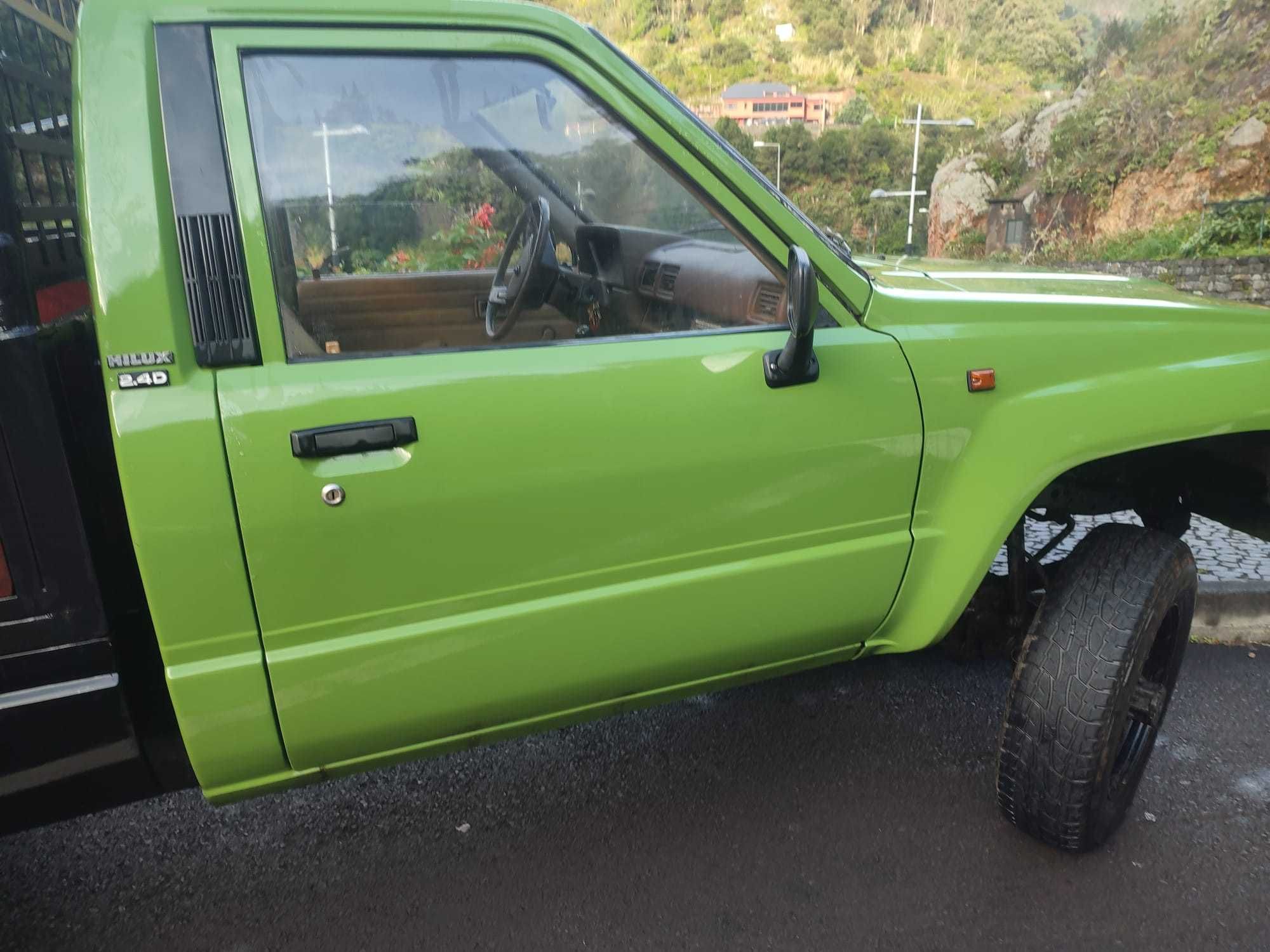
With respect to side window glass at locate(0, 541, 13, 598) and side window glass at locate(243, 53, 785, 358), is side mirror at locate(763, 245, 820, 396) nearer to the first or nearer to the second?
side window glass at locate(243, 53, 785, 358)

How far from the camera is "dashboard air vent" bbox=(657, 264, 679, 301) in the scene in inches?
78.0

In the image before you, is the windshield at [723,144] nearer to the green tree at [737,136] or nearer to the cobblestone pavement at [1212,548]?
the cobblestone pavement at [1212,548]

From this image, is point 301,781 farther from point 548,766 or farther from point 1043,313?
point 1043,313

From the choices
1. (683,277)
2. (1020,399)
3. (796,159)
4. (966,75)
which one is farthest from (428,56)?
(966,75)

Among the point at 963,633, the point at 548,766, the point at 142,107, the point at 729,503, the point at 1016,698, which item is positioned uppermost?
the point at 142,107

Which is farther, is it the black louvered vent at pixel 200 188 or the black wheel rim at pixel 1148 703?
the black wheel rim at pixel 1148 703

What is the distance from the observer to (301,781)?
1729mm

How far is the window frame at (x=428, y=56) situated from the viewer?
1.46 m

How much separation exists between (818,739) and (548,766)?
822 millimetres

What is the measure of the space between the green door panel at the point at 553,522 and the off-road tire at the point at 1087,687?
1.52ft

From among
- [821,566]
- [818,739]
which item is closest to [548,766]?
[818,739]

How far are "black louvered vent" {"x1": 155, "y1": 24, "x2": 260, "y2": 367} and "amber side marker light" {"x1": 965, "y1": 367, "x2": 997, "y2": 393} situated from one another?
4.74ft

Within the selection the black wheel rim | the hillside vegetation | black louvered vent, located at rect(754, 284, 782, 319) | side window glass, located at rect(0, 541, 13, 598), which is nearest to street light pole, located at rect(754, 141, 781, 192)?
the hillside vegetation

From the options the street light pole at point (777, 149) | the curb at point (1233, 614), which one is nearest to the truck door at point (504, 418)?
the curb at point (1233, 614)
